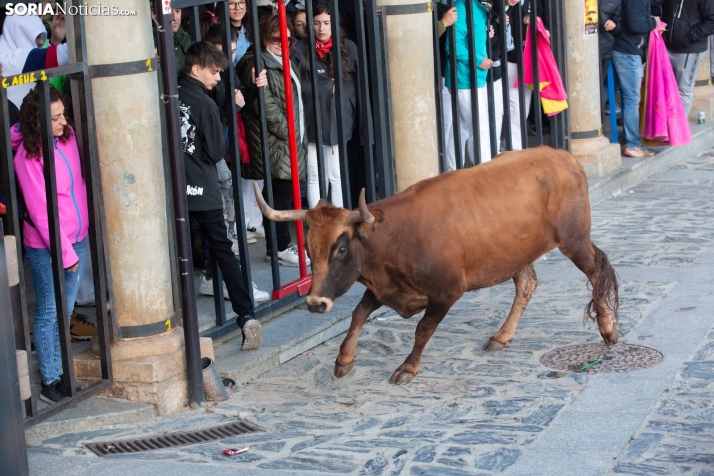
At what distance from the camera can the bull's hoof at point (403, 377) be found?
6551 mm

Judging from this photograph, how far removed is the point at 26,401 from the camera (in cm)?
571

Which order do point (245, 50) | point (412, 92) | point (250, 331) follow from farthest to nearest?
1. point (245, 50)
2. point (412, 92)
3. point (250, 331)

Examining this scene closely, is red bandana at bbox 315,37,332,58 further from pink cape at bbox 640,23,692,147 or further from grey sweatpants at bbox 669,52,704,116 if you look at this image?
grey sweatpants at bbox 669,52,704,116

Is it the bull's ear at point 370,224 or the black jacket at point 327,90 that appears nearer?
the bull's ear at point 370,224

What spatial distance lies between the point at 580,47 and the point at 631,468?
23.9 feet

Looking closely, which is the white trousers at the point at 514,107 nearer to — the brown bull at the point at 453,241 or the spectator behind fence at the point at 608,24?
the spectator behind fence at the point at 608,24

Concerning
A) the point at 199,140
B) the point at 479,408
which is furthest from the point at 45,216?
the point at 479,408

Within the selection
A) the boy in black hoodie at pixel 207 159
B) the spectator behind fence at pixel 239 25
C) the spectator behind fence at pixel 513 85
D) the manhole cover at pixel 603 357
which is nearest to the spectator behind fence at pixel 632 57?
the spectator behind fence at pixel 513 85

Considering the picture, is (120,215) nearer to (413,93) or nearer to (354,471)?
(354,471)

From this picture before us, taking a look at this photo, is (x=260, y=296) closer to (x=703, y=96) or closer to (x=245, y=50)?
(x=245, y=50)

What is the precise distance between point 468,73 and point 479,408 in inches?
196

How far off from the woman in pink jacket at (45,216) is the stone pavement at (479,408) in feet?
1.70

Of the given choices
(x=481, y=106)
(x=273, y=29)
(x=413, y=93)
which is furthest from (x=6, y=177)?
(x=481, y=106)

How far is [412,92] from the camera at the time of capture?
8.66 meters
